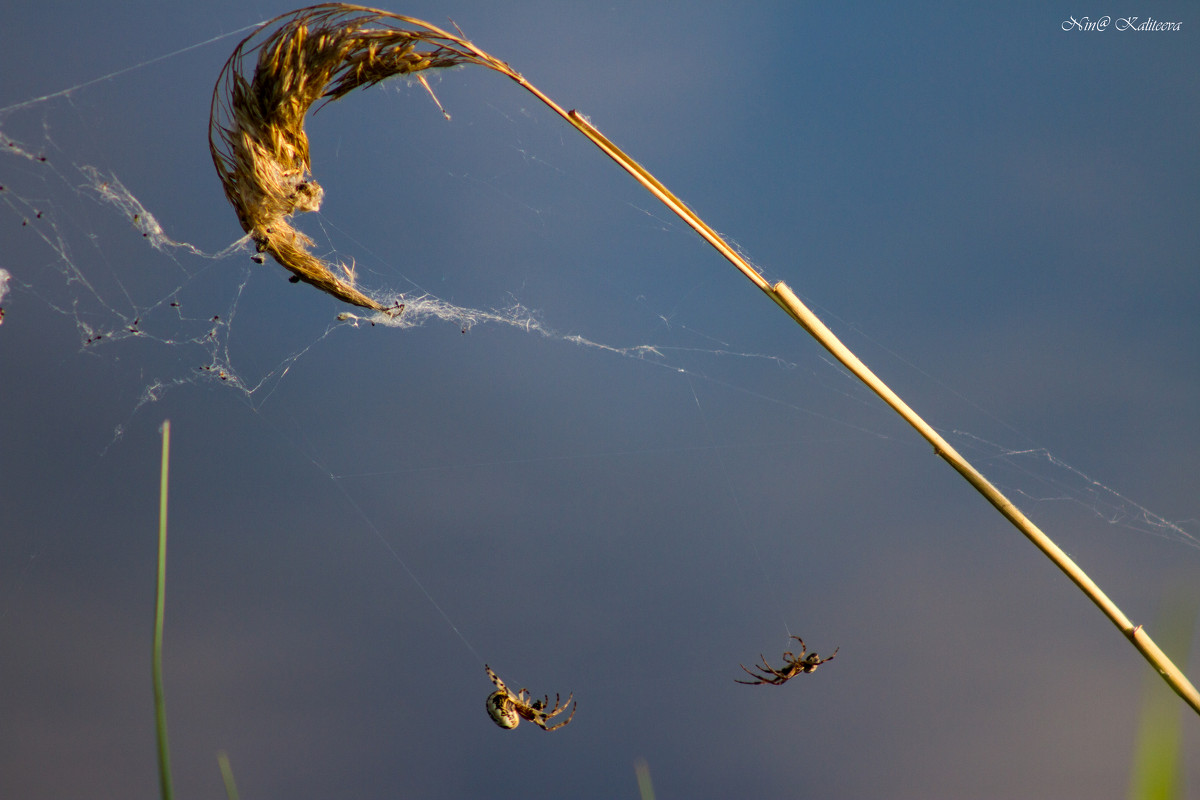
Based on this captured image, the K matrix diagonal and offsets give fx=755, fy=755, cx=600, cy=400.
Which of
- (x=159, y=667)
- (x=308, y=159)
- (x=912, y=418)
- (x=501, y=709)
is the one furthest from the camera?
(x=501, y=709)

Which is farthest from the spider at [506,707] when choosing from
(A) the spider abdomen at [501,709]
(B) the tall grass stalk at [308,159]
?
(B) the tall grass stalk at [308,159]

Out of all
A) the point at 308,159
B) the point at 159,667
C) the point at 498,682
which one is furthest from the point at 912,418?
the point at 498,682

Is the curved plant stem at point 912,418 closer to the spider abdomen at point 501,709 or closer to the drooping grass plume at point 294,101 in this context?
the drooping grass plume at point 294,101

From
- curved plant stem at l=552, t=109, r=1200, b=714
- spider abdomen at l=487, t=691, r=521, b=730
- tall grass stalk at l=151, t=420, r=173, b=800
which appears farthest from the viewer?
spider abdomen at l=487, t=691, r=521, b=730

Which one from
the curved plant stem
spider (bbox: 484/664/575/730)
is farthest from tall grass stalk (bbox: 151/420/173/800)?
spider (bbox: 484/664/575/730)

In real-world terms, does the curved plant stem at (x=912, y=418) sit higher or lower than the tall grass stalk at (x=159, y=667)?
higher

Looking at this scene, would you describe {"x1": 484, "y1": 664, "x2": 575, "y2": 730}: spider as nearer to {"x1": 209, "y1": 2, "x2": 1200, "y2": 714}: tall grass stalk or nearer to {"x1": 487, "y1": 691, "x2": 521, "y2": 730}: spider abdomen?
{"x1": 487, "y1": 691, "x2": 521, "y2": 730}: spider abdomen

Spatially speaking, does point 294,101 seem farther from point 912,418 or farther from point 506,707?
point 506,707

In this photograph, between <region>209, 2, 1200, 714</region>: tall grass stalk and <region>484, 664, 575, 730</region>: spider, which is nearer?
<region>209, 2, 1200, 714</region>: tall grass stalk

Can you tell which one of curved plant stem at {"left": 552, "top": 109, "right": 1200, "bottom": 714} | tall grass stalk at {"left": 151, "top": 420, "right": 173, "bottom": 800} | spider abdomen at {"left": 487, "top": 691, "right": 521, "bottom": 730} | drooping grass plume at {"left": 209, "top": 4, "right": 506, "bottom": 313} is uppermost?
drooping grass plume at {"left": 209, "top": 4, "right": 506, "bottom": 313}

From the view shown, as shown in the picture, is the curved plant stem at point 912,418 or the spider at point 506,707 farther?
the spider at point 506,707

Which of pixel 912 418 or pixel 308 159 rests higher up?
pixel 308 159

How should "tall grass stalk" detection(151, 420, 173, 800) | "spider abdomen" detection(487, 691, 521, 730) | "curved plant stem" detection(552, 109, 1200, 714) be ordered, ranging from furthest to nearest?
"spider abdomen" detection(487, 691, 521, 730) < "curved plant stem" detection(552, 109, 1200, 714) < "tall grass stalk" detection(151, 420, 173, 800)

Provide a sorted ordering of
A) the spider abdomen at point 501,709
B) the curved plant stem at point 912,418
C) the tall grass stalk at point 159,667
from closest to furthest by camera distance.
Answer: the tall grass stalk at point 159,667 < the curved plant stem at point 912,418 < the spider abdomen at point 501,709
